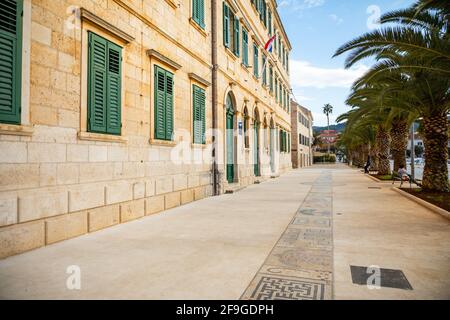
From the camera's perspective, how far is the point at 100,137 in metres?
5.79

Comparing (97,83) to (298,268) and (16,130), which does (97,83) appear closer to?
(16,130)

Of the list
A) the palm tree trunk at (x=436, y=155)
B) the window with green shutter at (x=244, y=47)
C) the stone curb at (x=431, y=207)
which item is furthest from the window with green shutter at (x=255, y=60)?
the stone curb at (x=431, y=207)

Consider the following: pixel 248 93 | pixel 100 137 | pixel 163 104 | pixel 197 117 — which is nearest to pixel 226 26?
pixel 248 93

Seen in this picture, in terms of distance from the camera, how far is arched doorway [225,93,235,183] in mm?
13195

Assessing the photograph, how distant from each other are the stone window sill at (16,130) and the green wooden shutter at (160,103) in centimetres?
344

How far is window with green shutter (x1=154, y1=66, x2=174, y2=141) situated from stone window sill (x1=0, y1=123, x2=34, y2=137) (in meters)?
3.44

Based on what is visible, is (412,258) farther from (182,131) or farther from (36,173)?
(182,131)

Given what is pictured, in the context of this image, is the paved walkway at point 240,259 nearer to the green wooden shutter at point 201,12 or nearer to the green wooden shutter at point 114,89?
the green wooden shutter at point 114,89

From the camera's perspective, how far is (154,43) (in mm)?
7668

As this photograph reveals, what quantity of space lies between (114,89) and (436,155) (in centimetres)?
1096

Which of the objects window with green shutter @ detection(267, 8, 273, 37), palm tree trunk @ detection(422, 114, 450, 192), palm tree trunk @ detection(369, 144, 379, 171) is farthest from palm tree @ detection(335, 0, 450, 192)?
palm tree trunk @ detection(369, 144, 379, 171)

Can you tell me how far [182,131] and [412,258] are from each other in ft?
22.3

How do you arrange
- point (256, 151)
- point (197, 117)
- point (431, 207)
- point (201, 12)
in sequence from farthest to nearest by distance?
point (256, 151) → point (201, 12) → point (197, 117) → point (431, 207)

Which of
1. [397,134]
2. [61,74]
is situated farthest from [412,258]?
[397,134]
